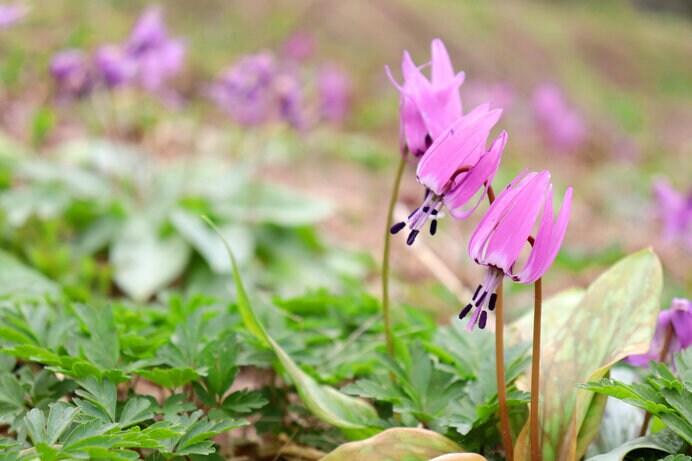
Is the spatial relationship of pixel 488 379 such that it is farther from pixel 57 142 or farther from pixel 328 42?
pixel 328 42

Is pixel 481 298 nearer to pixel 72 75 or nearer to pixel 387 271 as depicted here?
pixel 387 271

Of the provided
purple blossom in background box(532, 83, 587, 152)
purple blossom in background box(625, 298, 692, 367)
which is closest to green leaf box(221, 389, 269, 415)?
purple blossom in background box(625, 298, 692, 367)

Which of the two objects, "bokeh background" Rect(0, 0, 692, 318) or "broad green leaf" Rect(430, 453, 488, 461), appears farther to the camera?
"bokeh background" Rect(0, 0, 692, 318)

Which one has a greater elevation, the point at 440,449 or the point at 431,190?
the point at 431,190

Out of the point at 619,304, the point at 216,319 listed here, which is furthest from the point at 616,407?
the point at 216,319

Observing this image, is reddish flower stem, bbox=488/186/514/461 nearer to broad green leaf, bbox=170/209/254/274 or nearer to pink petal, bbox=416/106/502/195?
pink petal, bbox=416/106/502/195

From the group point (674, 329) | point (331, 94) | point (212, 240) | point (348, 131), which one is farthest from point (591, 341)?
point (348, 131)

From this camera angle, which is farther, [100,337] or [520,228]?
[100,337]
